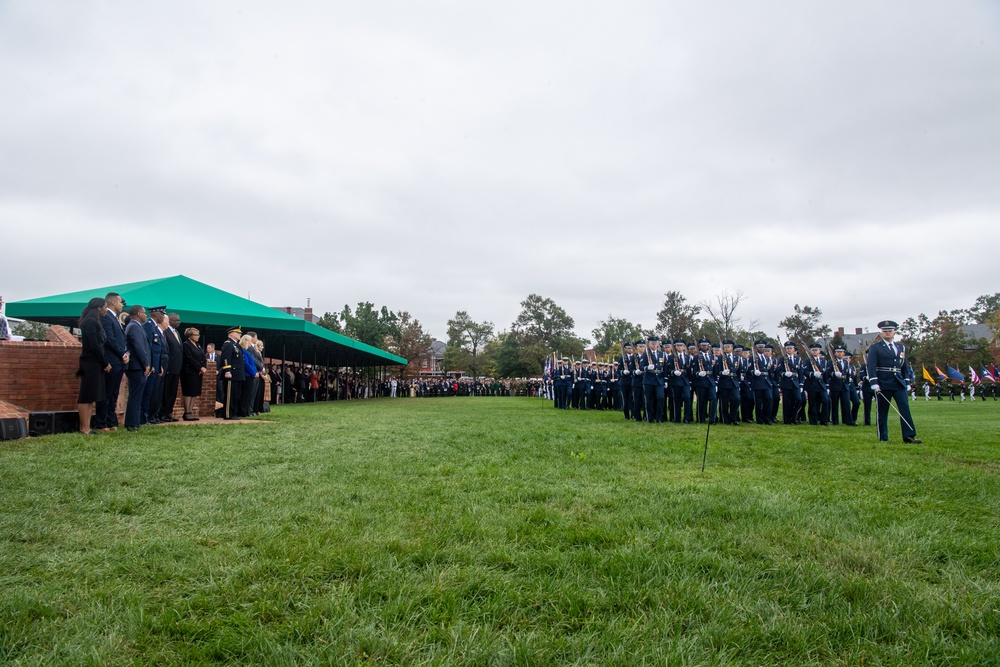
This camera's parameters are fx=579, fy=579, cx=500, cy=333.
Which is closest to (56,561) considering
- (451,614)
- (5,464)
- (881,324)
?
(451,614)

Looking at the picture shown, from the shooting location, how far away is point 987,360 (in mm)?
52781

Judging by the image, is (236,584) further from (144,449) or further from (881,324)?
(881,324)

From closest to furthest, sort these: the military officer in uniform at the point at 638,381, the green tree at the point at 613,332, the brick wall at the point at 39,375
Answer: the brick wall at the point at 39,375
the military officer in uniform at the point at 638,381
the green tree at the point at 613,332

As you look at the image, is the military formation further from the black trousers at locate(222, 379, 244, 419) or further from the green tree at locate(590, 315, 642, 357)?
the green tree at locate(590, 315, 642, 357)

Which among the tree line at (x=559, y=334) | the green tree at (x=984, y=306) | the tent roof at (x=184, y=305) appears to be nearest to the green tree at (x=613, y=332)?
the tree line at (x=559, y=334)

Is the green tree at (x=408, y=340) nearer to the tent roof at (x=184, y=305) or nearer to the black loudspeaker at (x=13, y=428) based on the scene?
the tent roof at (x=184, y=305)

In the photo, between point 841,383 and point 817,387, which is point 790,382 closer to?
point 817,387

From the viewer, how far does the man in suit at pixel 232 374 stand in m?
11.7

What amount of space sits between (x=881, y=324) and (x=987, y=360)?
57.2 metres

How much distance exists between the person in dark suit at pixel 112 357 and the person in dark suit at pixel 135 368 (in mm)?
164

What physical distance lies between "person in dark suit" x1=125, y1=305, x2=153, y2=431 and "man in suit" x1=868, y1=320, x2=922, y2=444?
11.4m

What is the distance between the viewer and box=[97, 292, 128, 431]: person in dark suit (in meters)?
8.05

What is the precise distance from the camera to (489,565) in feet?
9.41

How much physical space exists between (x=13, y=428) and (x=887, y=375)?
1269cm
